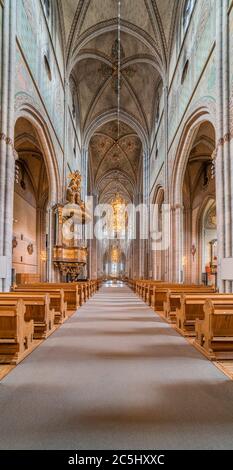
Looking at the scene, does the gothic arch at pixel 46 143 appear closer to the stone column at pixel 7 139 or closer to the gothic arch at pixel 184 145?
the stone column at pixel 7 139

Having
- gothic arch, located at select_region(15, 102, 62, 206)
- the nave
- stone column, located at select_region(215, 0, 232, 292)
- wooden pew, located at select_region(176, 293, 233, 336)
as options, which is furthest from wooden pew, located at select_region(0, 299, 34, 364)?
gothic arch, located at select_region(15, 102, 62, 206)

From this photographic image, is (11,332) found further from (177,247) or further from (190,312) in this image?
(177,247)

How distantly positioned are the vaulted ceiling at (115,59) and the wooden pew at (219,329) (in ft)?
57.3

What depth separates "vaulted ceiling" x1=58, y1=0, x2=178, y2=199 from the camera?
18.2m

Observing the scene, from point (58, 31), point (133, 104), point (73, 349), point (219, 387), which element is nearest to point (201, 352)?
point (219, 387)

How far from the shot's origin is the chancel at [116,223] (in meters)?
3.14

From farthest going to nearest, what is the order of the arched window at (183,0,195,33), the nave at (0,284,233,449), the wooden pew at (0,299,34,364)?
the arched window at (183,0,195,33)
the wooden pew at (0,299,34,364)
the nave at (0,284,233,449)

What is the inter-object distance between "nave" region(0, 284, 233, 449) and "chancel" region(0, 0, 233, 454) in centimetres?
2

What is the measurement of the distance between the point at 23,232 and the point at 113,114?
12.3 meters

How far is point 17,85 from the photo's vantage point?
1104cm

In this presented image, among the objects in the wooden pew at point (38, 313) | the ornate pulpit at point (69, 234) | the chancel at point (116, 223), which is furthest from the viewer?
the ornate pulpit at point (69, 234)

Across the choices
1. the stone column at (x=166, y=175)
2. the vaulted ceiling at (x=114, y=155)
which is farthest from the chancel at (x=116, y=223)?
the vaulted ceiling at (x=114, y=155)

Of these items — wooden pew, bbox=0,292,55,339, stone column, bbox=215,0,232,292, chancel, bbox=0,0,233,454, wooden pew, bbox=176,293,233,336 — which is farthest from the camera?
stone column, bbox=215,0,232,292
